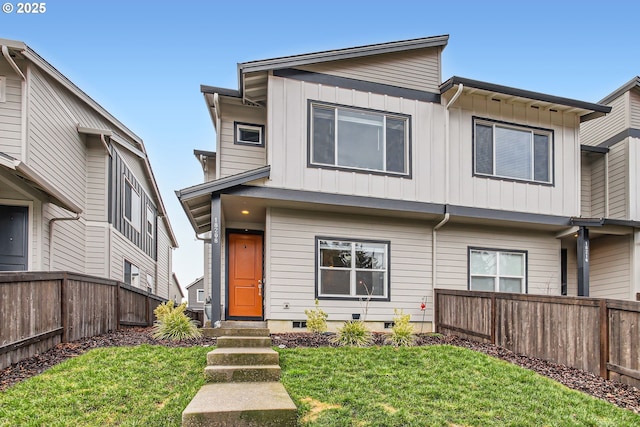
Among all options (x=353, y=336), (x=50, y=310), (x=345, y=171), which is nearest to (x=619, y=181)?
(x=345, y=171)

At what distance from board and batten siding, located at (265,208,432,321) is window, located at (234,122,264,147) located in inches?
85.9

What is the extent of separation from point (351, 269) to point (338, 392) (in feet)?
14.6

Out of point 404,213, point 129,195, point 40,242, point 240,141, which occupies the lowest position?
point 40,242

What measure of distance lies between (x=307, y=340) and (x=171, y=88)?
17.1 metres

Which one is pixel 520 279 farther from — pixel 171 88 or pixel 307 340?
pixel 171 88

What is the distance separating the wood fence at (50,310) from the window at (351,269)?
4464mm

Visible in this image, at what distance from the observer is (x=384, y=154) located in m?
9.38

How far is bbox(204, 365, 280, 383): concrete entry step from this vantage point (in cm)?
520

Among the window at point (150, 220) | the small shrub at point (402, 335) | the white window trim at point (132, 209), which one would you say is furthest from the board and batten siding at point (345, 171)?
the window at point (150, 220)

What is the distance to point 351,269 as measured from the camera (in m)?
9.25

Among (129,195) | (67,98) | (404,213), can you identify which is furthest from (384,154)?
(129,195)

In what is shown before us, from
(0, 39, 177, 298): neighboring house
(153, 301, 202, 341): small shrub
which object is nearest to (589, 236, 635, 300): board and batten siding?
(153, 301, 202, 341): small shrub

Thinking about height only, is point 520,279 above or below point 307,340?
above

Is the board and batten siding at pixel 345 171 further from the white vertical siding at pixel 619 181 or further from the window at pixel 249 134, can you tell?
the white vertical siding at pixel 619 181
